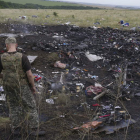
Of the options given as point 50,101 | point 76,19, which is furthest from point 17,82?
point 76,19

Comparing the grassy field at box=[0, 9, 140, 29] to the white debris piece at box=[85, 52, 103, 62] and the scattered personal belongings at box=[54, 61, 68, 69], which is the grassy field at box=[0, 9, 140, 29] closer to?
the white debris piece at box=[85, 52, 103, 62]

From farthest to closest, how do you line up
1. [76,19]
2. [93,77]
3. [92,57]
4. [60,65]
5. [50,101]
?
[76,19]
[92,57]
[60,65]
[93,77]
[50,101]

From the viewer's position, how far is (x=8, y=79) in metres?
2.65

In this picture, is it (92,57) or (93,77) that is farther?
(92,57)

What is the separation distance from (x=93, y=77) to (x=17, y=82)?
3.67 metres

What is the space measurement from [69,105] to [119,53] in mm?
5301

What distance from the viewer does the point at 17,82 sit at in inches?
104

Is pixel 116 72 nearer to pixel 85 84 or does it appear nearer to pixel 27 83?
pixel 85 84

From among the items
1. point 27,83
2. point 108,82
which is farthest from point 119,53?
point 27,83

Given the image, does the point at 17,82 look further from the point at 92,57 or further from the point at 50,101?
the point at 92,57

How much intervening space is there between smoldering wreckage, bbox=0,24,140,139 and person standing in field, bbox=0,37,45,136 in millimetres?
297

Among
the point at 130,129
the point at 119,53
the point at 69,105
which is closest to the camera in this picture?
the point at 130,129

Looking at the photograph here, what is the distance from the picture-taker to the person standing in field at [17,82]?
2527 mm

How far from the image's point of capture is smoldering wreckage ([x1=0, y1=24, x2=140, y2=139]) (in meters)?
3.37
